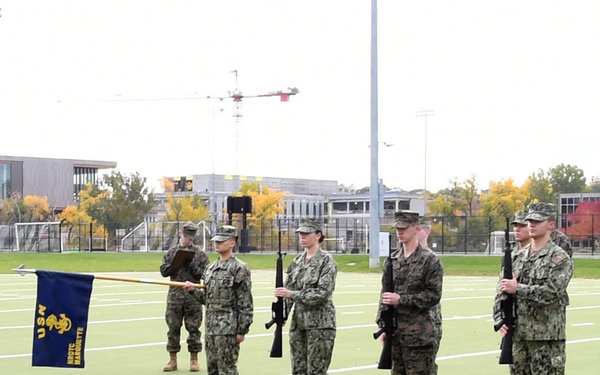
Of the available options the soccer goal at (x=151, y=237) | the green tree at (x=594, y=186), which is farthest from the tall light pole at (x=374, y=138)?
the green tree at (x=594, y=186)

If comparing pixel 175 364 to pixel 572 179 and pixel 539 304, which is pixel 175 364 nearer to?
pixel 539 304

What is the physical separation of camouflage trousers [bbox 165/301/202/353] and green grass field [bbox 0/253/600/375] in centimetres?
42

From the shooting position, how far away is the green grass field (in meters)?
14.4

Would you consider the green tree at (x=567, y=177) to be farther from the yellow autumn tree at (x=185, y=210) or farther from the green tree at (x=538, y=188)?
the yellow autumn tree at (x=185, y=210)

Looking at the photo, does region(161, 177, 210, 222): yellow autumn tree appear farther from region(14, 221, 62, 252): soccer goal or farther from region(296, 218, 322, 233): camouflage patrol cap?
region(296, 218, 322, 233): camouflage patrol cap

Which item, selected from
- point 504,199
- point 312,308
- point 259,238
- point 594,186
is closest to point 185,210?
point 259,238

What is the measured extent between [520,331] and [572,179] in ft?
360

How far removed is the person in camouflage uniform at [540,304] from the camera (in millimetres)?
9109

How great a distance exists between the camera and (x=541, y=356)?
9188 mm

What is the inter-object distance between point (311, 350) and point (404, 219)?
5.93ft

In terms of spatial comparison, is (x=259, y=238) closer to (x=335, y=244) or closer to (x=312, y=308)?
(x=335, y=244)

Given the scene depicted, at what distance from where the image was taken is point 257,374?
13.7 m

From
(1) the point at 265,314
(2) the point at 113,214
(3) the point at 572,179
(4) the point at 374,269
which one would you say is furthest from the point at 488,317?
(3) the point at 572,179

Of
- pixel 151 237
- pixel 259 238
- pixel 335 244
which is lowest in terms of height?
pixel 335 244
